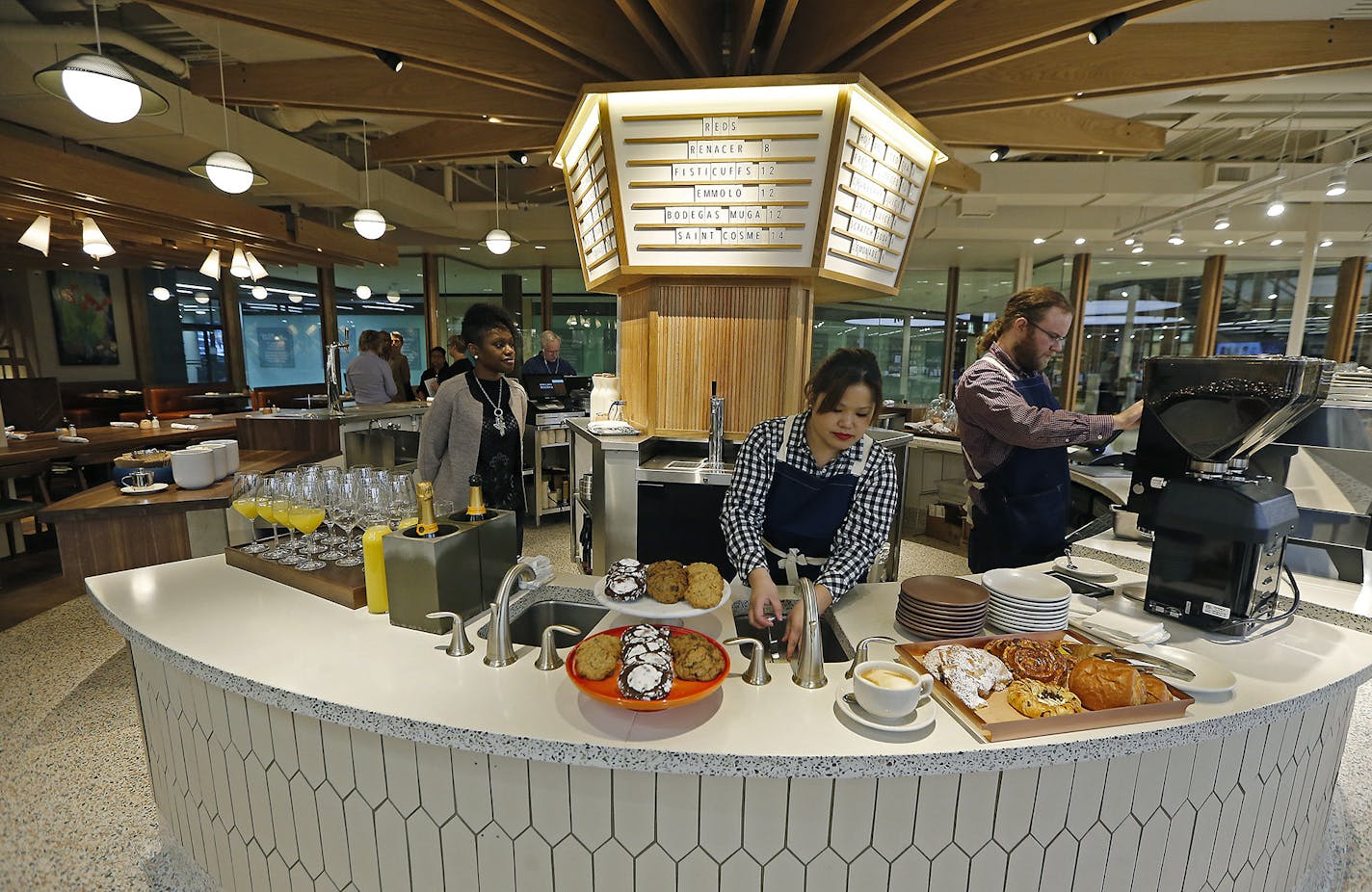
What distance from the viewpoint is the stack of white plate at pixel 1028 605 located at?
5.03 feet

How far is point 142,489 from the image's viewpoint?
10.5ft

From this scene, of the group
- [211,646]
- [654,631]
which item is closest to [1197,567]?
[654,631]

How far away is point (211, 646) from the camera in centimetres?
146

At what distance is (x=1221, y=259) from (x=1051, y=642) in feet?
36.1

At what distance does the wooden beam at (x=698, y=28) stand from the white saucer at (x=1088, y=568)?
2.39 metres

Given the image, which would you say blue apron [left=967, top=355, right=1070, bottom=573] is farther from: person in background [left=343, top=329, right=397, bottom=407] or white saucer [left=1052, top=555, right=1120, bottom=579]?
person in background [left=343, top=329, right=397, bottom=407]

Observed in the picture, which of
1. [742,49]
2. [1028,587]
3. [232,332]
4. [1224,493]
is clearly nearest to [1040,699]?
[1028,587]

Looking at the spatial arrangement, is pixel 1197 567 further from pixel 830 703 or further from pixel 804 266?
pixel 804 266

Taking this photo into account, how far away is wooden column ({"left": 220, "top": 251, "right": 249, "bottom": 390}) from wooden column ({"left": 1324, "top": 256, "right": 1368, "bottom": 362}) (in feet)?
53.4

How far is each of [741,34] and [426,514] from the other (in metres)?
2.72

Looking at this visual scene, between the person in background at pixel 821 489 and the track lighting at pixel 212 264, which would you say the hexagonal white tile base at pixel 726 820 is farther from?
the track lighting at pixel 212 264

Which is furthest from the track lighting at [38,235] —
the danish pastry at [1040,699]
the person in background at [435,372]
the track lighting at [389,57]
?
the danish pastry at [1040,699]

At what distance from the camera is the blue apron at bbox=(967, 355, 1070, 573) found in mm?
2574

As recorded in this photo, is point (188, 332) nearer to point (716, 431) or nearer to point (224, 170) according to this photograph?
point (224, 170)
